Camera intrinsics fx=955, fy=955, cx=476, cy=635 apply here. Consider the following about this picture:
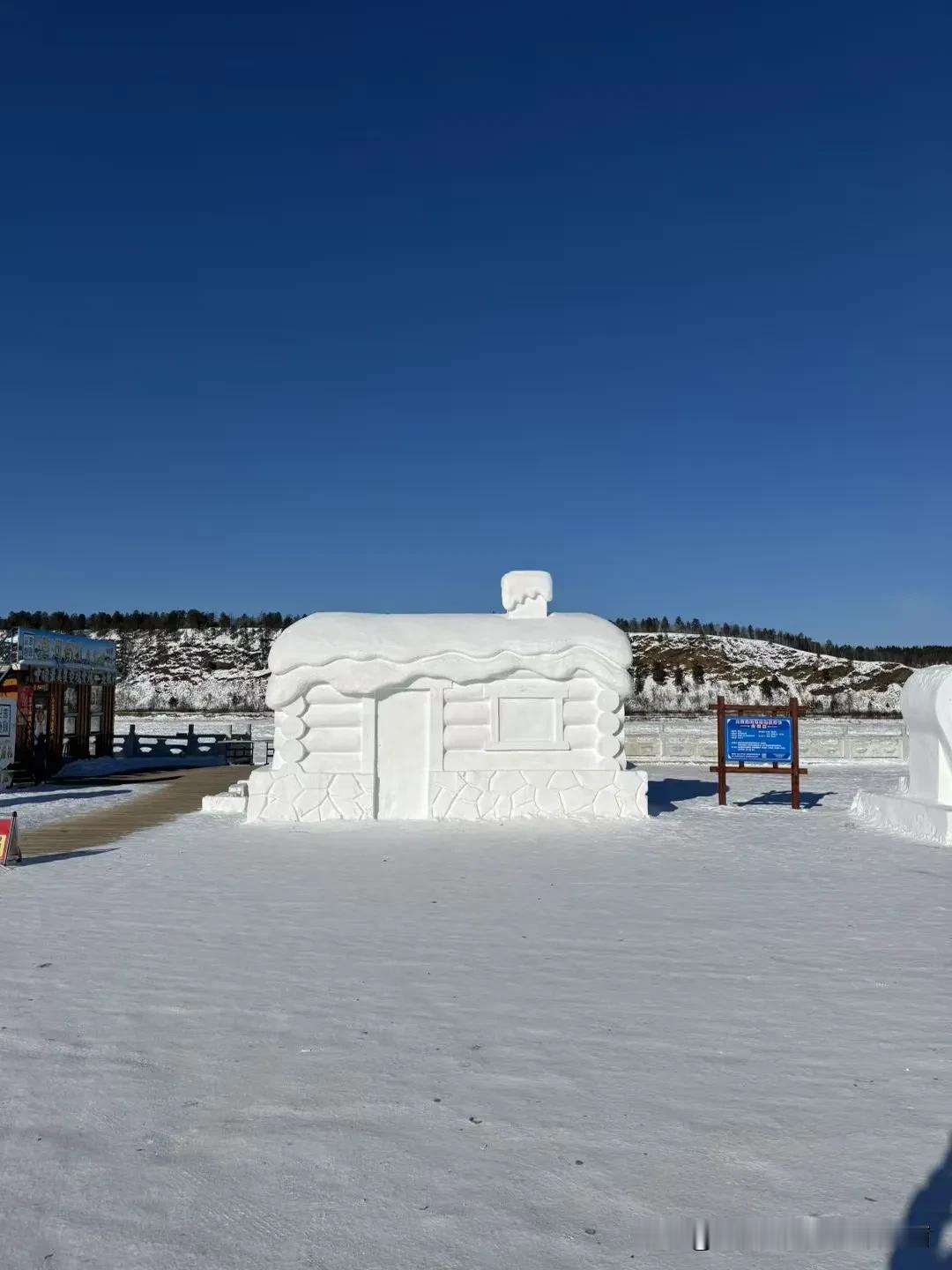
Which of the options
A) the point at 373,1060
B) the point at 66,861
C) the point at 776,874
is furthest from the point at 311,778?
the point at 373,1060

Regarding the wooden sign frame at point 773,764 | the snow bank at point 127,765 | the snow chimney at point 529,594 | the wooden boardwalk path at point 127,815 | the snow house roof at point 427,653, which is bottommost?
the wooden boardwalk path at point 127,815

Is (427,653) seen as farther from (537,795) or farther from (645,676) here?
(645,676)

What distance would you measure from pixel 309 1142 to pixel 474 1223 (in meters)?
0.84

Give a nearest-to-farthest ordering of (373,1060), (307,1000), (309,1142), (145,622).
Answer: (309,1142) < (373,1060) < (307,1000) < (145,622)

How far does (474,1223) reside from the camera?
3070 mm

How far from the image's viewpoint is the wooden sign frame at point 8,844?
10140 millimetres

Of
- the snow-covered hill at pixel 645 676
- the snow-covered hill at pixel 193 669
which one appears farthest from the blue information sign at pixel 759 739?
the snow-covered hill at pixel 645 676

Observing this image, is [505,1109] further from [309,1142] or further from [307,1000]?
[307,1000]

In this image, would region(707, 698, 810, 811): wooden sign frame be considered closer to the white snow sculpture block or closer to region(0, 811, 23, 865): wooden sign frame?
the white snow sculpture block

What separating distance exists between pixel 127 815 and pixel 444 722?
17.2 feet

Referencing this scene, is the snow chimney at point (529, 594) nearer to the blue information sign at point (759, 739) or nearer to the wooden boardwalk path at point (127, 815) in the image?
the blue information sign at point (759, 739)

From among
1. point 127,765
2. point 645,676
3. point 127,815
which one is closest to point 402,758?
point 127,815

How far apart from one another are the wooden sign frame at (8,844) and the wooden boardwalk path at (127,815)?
0.53 m

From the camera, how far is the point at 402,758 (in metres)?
13.9
